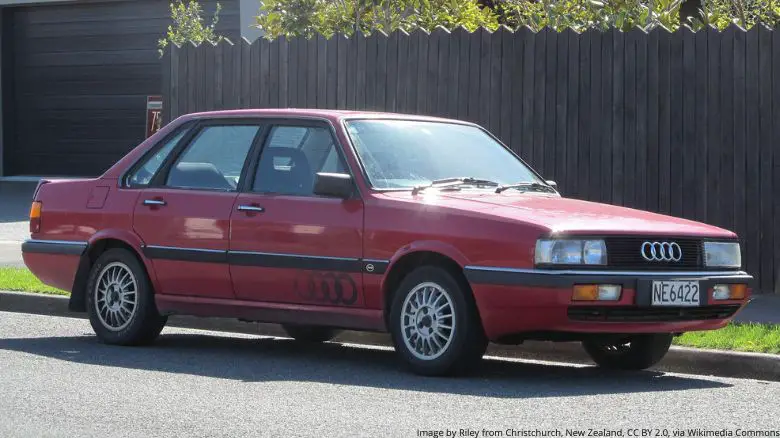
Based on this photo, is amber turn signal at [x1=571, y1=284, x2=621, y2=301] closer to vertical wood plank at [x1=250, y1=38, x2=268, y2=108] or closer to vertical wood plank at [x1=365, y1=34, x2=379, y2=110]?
vertical wood plank at [x1=365, y1=34, x2=379, y2=110]

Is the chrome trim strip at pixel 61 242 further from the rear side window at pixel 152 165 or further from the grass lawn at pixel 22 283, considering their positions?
the grass lawn at pixel 22 283

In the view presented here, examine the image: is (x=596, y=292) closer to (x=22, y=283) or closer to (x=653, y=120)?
(x=653, y=120)

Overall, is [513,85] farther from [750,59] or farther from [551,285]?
[551,285]

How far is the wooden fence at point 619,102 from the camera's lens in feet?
40.0

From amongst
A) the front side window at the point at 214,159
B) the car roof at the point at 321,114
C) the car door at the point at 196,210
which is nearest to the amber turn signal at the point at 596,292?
the car roof at the point at 321,114

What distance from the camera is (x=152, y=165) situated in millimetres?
9867

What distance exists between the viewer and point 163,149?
994 centimetres

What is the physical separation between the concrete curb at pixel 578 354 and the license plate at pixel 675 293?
0.69 meters

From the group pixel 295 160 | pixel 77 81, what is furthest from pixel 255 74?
pixel 77 81

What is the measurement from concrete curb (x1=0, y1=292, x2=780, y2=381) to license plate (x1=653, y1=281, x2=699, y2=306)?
691mm

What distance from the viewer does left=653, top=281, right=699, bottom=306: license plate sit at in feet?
26.0

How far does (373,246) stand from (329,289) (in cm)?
41

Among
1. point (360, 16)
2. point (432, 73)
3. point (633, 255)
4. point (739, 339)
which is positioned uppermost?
point (360, 16)

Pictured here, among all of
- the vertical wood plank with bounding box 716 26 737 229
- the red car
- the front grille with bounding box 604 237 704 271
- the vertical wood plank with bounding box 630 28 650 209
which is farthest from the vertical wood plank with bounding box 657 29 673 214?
the front grille with bounding box 604 237 704 271
